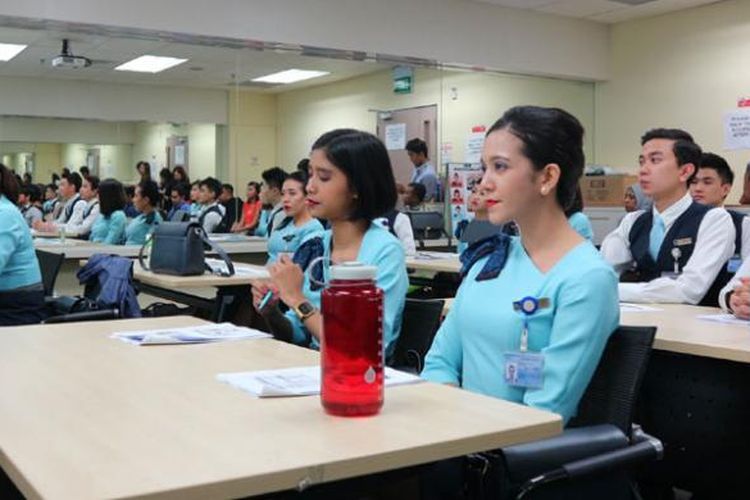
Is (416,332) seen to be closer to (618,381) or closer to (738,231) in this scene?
(618,381)

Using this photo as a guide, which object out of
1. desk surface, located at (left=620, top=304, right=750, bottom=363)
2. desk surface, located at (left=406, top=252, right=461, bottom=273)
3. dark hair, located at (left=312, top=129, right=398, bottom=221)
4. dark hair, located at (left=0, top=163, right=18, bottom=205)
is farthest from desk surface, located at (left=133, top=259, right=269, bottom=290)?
desk surface, located at (left=620, top=304, right=750, bottom=363)

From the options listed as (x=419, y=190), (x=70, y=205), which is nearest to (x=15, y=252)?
(x=70, y=205)

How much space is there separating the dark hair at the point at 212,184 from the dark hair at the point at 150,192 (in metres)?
0.45

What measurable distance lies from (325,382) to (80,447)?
0.38 meters

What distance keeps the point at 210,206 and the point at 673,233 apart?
444 centimetres

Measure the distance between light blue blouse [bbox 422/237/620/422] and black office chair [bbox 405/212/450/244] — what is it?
5.39 m

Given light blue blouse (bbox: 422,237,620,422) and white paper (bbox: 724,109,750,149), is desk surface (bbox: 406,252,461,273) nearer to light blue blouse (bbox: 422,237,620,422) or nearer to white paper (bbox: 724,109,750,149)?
light blue blouse (bbox: 422,237,620,422)

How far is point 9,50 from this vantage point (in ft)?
20.1

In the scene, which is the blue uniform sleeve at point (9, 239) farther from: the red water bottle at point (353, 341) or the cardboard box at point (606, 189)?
the cardboard box at point (606, 189)

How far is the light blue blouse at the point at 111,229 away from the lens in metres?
6.55

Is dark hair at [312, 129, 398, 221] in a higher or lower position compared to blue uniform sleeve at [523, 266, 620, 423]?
higher

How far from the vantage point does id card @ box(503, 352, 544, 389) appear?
172 centimetres

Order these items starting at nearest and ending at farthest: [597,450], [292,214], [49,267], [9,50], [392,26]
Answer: [597,450], [49,267], [292,214], [9,50], [392,26]

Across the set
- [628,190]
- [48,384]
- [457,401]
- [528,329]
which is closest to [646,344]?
[528,329]
